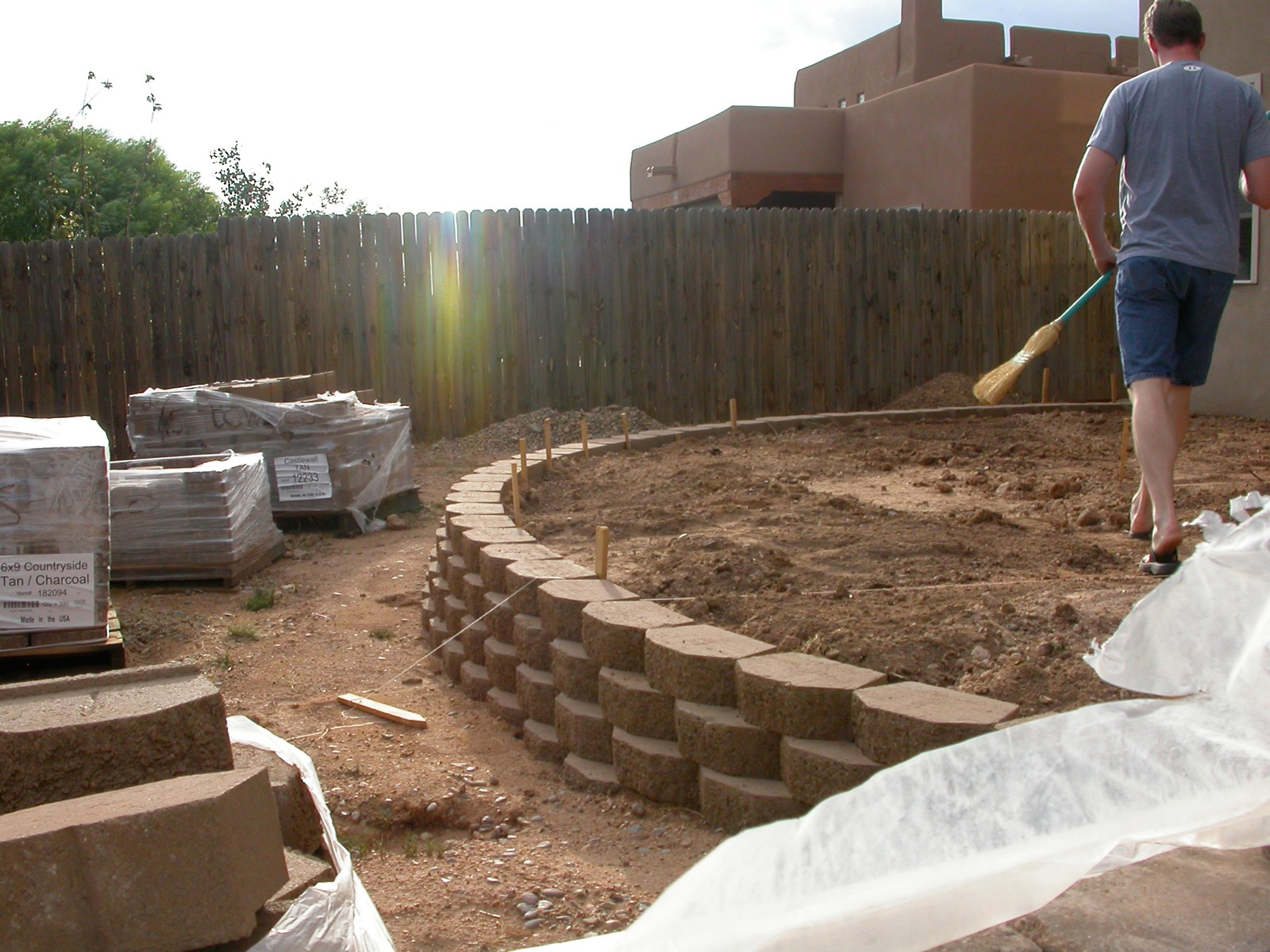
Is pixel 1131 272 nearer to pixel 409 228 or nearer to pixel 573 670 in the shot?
pixel 573 670

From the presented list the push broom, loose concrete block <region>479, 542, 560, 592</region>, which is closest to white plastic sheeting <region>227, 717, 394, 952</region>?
loose concrete block <region>479, 542, 560, 592</region>

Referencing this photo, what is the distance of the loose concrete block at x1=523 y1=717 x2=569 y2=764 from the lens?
11.9 ft

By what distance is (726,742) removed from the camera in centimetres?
291

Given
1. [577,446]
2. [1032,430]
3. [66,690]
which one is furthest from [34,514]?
[1032,430]

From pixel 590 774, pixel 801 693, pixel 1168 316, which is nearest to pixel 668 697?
pixel 590 774

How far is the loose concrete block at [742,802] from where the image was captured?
9.05 feet

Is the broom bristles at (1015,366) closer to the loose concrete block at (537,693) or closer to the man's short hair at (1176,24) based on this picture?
the man's short hair at (1176,24)

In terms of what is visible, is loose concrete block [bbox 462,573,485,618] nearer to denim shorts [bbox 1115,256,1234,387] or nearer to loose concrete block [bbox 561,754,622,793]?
loose concrete block [bbox 561,754,622,793]

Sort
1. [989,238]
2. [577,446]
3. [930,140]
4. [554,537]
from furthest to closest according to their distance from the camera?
[930,140], [989,238], [577,446], [554,537]

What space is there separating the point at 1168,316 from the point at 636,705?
2181 mm

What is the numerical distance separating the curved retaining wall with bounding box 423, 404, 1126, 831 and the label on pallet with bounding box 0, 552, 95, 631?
1466 mm

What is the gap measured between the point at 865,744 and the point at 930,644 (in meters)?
0.66

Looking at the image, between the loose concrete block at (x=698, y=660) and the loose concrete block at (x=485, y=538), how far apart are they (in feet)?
4.57

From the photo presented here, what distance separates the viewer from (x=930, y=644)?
312 cm
